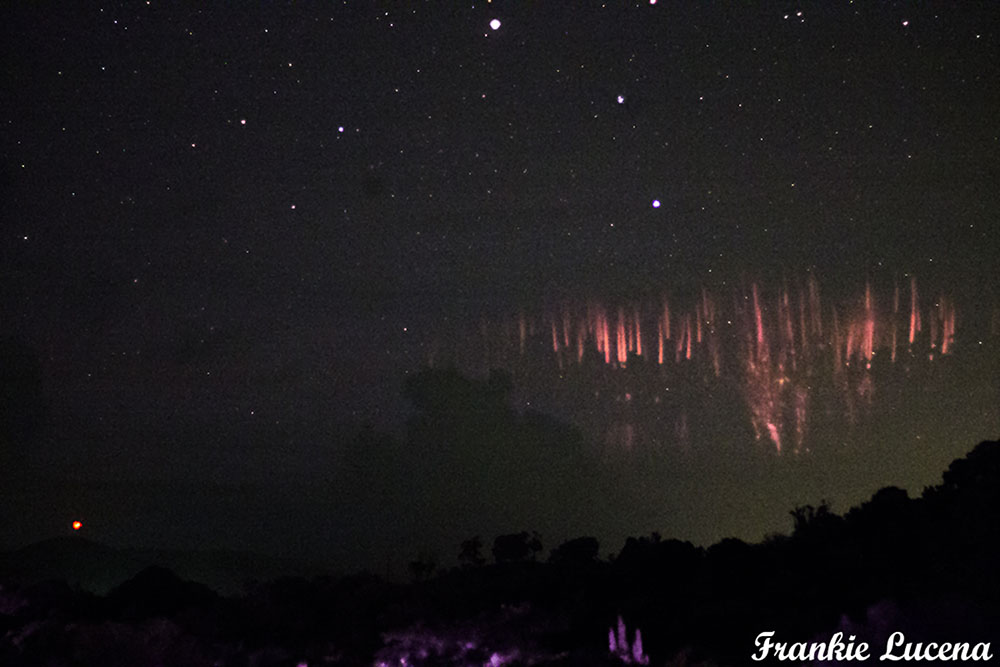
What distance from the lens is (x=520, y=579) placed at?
2556 cm

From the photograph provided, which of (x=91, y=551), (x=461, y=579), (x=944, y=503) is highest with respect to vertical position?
(x=944, y=503)

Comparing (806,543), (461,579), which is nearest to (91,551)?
(461,579)

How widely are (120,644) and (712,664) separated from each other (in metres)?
11.1

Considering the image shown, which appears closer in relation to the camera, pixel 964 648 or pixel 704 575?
pixel 964 648

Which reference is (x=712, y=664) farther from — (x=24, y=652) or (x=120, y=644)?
(x=24, y=652)

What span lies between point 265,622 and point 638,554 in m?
12.3

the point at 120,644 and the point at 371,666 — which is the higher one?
the point at 120,644

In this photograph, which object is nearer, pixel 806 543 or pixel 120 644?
pixel 120 644

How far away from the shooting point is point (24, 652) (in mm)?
13312

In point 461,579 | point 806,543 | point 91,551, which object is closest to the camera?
point 806,543

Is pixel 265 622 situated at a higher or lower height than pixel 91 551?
higher

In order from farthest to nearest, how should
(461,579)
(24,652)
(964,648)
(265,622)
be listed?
(461,579)
(265,622)
(24,652)
(964,648)

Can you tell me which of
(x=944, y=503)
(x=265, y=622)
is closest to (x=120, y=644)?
(x=265, y=622)

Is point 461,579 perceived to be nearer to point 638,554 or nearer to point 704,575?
point 638,554
